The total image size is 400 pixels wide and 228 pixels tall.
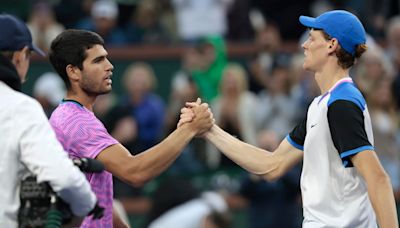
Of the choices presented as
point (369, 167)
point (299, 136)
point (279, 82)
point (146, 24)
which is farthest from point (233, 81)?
point (369, 167)

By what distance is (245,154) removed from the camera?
7.84 m

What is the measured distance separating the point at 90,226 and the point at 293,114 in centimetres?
650

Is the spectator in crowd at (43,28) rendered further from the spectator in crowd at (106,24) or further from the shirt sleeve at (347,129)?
the shirt sleeve at (347,129)

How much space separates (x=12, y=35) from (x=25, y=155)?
0.84 meters

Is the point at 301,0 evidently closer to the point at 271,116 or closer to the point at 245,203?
the point at 271,116

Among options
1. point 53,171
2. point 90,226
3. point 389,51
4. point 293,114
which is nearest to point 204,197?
point 90,226

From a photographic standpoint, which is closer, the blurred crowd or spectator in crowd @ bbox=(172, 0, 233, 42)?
the blurred crowd

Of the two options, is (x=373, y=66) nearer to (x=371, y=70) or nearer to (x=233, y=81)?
(x=371, y=70)

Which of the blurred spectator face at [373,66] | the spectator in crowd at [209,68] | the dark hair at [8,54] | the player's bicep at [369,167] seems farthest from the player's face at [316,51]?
the spectator in crowd at [209,68]

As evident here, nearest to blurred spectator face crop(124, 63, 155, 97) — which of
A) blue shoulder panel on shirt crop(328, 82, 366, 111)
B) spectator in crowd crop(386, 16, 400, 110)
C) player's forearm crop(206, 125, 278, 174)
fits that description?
spectator in crowd crop(386, 16, 400, 110)

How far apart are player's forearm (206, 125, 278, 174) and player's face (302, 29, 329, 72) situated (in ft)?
2.61

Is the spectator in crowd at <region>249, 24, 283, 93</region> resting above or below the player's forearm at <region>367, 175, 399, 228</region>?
below

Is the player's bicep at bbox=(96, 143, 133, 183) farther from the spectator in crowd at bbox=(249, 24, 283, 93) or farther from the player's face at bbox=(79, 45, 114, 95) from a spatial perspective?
the spectator in crowd at bbox=(249, 24, 283, 93)

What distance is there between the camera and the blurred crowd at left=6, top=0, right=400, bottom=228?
1251cm
